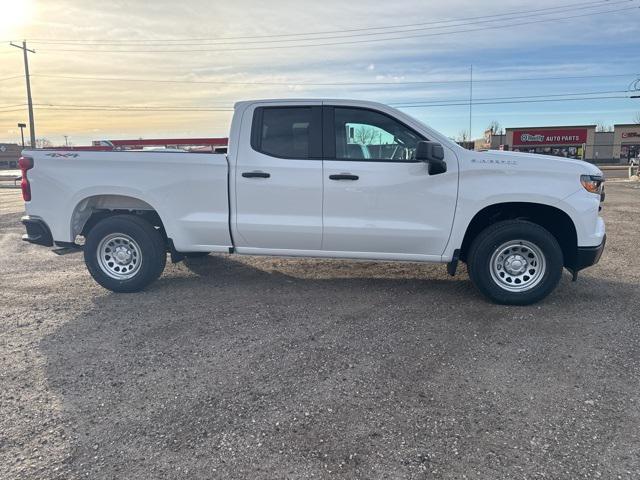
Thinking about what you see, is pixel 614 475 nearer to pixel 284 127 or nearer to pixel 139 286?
pixel 284 127

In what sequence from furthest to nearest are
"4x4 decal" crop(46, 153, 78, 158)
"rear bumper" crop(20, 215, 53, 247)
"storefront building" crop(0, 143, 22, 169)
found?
"storefront building" crop(0, 143, 22, 169) < "rear bumper" crop(20, 215, 53, 247) < "4x4 decal" crop(46, 153, 78, 158)

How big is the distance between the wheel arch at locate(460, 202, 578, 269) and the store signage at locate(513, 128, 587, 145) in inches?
2566

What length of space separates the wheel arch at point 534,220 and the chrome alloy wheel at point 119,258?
3.70m

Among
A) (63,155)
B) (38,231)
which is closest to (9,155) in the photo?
(38,231)

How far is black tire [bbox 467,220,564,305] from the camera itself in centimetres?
505

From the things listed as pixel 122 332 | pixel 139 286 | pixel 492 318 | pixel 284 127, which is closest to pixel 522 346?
pixel 492 318

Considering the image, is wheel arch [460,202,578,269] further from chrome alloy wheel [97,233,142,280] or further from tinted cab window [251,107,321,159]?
chrome alloy wheel [97,233,142,280]

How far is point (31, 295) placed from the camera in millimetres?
5750

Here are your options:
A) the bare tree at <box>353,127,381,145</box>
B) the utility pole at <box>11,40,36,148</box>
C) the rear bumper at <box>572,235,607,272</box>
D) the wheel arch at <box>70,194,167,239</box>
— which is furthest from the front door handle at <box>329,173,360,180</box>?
the utility pole at <box>11,40,36,148</box>

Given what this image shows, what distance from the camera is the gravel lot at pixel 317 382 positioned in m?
2.72

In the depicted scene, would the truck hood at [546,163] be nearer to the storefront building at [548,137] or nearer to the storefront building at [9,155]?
the storefront building at [548,137]

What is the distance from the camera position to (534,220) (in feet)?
17.6

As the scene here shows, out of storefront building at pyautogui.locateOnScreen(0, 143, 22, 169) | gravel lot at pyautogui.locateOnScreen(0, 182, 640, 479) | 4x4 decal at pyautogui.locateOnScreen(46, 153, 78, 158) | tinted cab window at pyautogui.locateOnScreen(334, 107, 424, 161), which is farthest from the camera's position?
storefront building at pyautogui.locateOnScreen(0, 143, 22, 169)

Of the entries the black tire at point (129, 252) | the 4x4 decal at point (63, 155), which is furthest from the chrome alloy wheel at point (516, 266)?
the 4x4 decal at point (63, 155)
